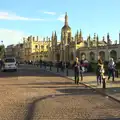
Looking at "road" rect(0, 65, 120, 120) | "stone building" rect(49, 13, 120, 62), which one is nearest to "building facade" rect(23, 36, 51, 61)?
"stone building" rect(49, 13, 120, 62)

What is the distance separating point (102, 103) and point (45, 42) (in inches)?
6006

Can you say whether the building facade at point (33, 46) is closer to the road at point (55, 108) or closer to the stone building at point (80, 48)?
the stone building at point (80, 48)

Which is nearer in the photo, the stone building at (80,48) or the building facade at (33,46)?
the stone building at (80,48)

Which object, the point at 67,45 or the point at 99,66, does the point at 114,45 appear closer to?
the point at 67,45

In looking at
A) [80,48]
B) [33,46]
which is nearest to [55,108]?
[80,48]

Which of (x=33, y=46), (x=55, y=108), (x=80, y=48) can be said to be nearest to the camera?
(x=55, y=108)

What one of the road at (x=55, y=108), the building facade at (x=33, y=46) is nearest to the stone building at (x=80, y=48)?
the building facade at (x=33, y=46)

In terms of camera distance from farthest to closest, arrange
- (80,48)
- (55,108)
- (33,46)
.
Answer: (33,46)
(80,48)
(55,108)

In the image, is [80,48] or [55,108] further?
[80,48]

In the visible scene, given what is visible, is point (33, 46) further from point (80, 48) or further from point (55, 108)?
point (55, 108)

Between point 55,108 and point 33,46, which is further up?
point 33,46

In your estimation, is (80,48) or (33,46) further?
(33,46)

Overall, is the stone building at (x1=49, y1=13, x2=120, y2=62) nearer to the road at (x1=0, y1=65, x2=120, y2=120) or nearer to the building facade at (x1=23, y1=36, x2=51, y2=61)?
the building facade at (x1=23, y1=36, x2=51, y2=61)

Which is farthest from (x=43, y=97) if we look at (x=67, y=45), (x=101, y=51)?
(x=67, y=45)
